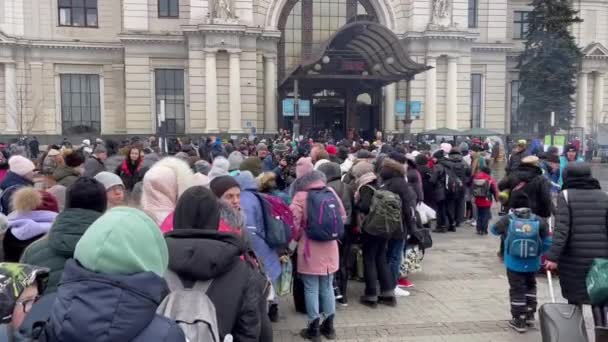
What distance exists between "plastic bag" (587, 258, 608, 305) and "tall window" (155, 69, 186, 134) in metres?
29.5

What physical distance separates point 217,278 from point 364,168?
194 inches

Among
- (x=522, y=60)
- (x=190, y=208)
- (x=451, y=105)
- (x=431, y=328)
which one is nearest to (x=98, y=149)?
(x=431, y=328)

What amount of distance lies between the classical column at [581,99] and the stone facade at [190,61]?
33.9 feet

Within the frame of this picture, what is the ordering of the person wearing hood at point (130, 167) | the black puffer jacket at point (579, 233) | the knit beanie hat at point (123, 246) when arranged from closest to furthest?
the knit beanie hat at point (123, 246) → the black puffer jacket at point (579, 233) → the person wearing hood at point (130, 167)

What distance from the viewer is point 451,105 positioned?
33000mm

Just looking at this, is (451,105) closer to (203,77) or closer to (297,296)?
(203,77)

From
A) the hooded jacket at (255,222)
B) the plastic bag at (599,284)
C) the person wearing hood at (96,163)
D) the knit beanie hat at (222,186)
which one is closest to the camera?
the plastic bag at (599,284)

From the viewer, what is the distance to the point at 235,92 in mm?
29875

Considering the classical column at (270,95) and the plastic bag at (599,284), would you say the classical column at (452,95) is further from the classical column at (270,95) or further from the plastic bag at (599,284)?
the plastic bag at (599,284)

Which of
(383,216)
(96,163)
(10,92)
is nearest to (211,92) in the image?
(10,92)

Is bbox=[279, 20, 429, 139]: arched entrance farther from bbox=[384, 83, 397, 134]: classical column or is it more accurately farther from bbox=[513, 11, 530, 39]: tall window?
bbox=[513, 11, 530, 39]: tall window

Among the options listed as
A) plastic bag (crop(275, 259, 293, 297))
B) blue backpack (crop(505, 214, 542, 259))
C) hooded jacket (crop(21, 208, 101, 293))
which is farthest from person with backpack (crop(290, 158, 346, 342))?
hooded jacket (crop(21, 208, 101, 293))

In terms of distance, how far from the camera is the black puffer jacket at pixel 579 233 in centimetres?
551

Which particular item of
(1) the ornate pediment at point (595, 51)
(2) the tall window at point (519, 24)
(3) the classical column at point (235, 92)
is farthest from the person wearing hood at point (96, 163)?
(1) the ornate pediment at point (595, 51)
